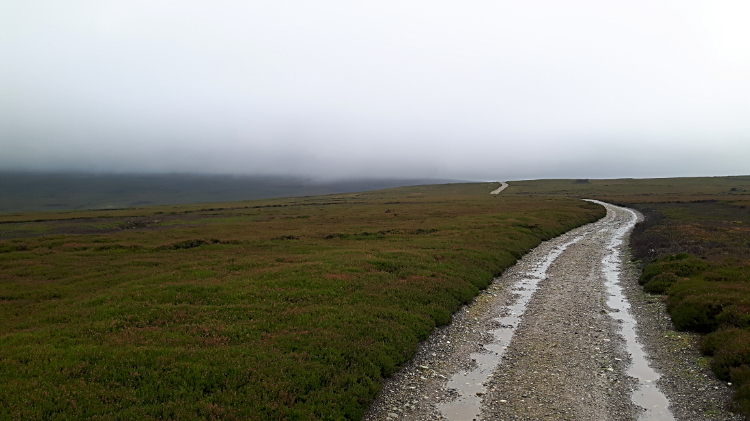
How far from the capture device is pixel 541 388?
1302 centimetres

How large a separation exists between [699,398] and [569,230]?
54.9m

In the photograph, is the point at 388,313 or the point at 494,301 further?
the point at 494,301

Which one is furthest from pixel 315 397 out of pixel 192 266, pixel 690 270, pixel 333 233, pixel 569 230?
pixel 569 230

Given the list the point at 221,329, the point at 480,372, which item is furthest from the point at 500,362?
the point at 221,329

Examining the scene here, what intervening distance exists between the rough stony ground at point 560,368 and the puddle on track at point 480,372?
0.24 m

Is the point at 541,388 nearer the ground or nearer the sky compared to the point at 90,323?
nearer the ground

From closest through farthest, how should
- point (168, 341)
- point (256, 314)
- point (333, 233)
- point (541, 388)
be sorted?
point (541, 388) < point (168, 341) < point (256, 314) < point (333, 233)

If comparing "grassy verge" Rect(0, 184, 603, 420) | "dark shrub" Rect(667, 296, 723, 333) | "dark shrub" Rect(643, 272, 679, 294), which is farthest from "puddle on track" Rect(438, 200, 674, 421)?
"grassy verge" Rect(0, 184, 603, 420)

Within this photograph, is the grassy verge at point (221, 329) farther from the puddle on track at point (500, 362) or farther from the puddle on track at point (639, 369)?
the puddle on track at point (639, 369)

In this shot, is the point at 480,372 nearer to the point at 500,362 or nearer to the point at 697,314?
the point at 500,362

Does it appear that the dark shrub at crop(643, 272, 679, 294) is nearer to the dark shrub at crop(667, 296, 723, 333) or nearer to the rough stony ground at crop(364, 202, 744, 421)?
the rough stony ground at crop(364, 202, 744, 421)

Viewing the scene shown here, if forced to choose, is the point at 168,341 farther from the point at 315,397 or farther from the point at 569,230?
the point at 569,230

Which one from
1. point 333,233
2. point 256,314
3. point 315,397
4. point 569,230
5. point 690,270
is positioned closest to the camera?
point 315,397

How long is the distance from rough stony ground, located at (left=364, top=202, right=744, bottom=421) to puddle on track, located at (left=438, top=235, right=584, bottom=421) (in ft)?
0.77
